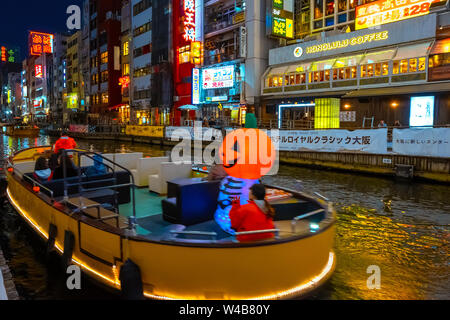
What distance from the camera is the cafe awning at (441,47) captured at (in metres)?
22.9

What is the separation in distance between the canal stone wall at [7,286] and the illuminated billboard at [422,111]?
24.6 m

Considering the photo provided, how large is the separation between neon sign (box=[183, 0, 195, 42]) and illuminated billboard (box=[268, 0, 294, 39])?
1187 centimetres

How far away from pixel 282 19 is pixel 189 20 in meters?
13.1

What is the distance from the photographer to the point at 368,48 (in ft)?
91.0

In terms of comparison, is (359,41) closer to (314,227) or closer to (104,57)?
(314,227)

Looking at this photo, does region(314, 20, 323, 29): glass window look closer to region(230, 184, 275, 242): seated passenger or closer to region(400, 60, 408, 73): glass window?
region(400, 60, 408, 73): glass window

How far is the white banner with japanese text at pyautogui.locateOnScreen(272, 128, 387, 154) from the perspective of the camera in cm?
1719

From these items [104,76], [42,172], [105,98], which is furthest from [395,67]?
[104,76]

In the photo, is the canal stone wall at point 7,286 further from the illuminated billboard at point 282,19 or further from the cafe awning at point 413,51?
the illuminated billboard at point 282,19

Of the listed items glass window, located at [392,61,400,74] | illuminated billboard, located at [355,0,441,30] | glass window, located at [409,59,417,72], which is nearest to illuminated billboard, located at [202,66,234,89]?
illuminated billboard, located at [355,0,441,30]

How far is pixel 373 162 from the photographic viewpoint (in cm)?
1747

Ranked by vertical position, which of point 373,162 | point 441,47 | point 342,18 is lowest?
point 373,162
